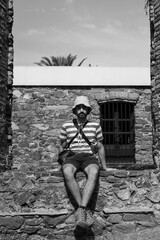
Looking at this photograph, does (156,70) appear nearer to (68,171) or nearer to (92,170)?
(92,170)

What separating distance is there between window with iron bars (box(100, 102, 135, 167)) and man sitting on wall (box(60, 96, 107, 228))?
4.69 meters

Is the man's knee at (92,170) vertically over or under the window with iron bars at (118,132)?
under

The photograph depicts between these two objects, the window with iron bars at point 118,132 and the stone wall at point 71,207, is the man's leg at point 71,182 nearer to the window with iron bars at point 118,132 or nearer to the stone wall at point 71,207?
the stone wall at point 71,207

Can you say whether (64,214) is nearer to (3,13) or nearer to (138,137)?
(3,13)

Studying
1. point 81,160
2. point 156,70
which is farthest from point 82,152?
point 156,70

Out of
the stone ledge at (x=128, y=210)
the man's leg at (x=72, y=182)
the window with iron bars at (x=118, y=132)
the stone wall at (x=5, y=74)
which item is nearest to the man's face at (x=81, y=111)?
the man's leg at (x=72, y=182)

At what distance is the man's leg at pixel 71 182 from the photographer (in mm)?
5012

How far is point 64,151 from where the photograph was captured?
5410 millimetres

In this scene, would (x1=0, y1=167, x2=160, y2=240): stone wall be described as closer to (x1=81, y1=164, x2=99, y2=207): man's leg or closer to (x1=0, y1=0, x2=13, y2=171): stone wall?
(x1=81, y1=164, x2=99, y2=207): man's leg

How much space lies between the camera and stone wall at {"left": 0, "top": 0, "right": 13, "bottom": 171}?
7.58 m

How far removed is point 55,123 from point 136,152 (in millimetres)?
2120

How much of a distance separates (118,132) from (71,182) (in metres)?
5.27

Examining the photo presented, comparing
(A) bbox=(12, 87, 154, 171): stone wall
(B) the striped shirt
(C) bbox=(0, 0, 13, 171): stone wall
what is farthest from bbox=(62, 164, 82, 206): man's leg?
(A) bbox=(12, 87, 154, 171): stone wall

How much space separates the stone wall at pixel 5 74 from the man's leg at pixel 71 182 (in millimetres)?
2561
